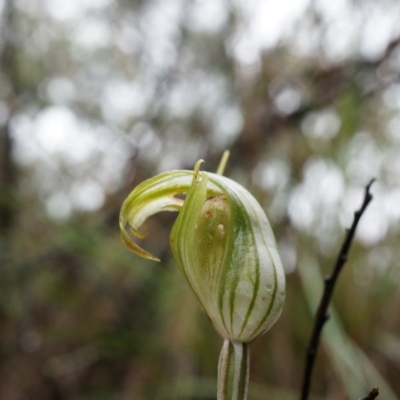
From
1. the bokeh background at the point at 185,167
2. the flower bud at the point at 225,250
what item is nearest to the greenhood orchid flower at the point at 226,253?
the flower bud at the point at 225,250

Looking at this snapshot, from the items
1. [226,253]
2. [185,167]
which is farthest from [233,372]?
[185,167]

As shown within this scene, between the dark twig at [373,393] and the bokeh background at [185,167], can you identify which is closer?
the dark twig at [373,393]

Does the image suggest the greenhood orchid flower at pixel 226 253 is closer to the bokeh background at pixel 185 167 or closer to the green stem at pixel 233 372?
the green stem at pixel 233 372

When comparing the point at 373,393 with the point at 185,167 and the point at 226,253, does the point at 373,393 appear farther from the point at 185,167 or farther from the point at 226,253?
the point at 185,167

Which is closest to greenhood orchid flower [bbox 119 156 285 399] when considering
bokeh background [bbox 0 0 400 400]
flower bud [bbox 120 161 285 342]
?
flower bud [bbox 120 161 285 342]

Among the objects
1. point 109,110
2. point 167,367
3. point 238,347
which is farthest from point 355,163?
point 109,110

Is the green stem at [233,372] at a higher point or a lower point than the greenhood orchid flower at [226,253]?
lower

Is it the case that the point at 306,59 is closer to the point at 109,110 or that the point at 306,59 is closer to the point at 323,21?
the point at 323,21
